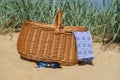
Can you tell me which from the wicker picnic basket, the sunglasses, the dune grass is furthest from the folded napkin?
the dune grass

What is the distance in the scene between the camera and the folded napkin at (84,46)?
497 cm

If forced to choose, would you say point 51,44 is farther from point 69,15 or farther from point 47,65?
point 69,15

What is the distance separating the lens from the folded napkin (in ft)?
16.3

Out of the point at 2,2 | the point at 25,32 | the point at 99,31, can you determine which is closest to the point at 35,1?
the point at 2,2

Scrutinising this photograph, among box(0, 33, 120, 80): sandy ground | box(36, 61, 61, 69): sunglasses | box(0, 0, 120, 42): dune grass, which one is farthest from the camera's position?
box(0, 0, 120, 42): dune grass

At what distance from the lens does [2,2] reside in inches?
256

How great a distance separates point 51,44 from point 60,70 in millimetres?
278

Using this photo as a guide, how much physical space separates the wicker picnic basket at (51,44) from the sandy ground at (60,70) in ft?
0.31

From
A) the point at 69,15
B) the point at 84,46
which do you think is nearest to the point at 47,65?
the point at 84,46

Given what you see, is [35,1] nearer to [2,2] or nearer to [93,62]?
[2,2]

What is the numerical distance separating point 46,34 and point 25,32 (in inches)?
10.2

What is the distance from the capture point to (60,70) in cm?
484

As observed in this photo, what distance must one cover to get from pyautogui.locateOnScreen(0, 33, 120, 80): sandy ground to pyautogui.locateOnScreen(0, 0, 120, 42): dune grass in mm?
439

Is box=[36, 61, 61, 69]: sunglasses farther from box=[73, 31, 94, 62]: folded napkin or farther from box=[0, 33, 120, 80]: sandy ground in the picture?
box=[73, 31, 94, 62]: folded napkin
